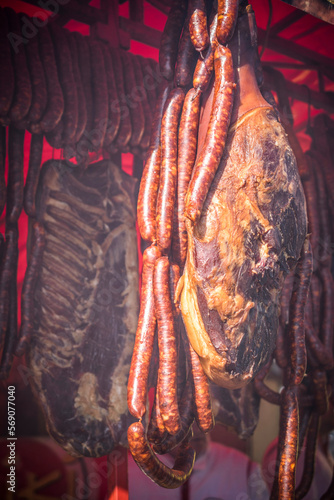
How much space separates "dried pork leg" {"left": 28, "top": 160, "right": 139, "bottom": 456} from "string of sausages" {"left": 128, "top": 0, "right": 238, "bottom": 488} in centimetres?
42

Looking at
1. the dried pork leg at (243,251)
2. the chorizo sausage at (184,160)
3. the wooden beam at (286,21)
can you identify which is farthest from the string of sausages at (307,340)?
the chorizo sausage at (184,160)

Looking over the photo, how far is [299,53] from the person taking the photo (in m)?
2.57

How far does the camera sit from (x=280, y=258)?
1465mm

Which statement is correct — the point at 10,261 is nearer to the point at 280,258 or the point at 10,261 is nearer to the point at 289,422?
the point at 280,258

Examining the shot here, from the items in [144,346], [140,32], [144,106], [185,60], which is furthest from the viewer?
[140,32]

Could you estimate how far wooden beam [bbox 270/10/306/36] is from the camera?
2344 millimetres

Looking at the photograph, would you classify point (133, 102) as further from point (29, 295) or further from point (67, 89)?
point (29, 295)

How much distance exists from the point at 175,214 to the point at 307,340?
115cm

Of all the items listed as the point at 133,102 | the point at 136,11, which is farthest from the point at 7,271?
the point at 136,11

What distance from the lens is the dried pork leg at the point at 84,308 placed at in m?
1.72

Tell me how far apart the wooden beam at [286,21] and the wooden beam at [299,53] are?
0.06m

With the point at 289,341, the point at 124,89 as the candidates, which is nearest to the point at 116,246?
the point at 124,89

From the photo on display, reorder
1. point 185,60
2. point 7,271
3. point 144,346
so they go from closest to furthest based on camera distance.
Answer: point 144,346 < point 185,60 < point 7,271

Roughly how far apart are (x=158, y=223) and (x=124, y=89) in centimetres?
92
